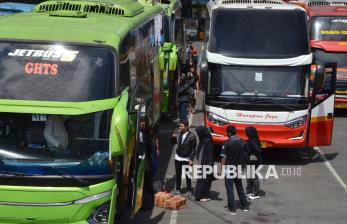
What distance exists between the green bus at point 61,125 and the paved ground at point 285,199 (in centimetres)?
274

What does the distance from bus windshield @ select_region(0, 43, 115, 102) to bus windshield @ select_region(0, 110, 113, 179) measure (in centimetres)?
30

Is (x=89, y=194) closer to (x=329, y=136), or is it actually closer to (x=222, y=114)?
(x=222, y=114)

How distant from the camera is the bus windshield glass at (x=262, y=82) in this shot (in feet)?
56.2

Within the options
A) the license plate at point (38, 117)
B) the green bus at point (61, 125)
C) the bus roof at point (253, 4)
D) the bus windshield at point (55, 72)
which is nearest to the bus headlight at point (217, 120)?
the bus roof at point (253, 4)

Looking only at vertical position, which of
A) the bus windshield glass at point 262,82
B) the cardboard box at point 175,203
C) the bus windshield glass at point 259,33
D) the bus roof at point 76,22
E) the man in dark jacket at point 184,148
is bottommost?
the cardboard box at point 175,203

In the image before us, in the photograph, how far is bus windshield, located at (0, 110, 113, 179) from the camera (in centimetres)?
992

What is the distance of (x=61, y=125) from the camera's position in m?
9.99

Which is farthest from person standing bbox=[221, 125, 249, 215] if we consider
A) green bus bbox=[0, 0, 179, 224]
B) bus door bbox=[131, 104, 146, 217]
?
green bus bbox=[0, 0, 179, 224]

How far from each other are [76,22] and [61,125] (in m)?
2.48

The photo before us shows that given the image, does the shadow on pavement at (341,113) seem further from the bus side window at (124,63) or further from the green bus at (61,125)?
the green bus at (61,125)

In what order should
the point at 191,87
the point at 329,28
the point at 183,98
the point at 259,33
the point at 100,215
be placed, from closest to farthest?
the point at 100,215 → the point at 259,33 → the point at 183,98 → the point at 191,87 → the point at 329,28

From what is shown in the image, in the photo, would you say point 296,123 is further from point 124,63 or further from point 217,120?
point 124,63

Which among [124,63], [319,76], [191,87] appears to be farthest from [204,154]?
[191,87]

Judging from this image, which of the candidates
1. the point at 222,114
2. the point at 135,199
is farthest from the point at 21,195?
the point at 222,114
